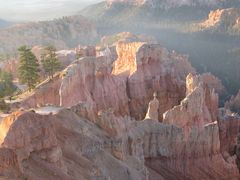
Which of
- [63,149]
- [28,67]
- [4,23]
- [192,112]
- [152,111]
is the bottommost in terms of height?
[4,23]

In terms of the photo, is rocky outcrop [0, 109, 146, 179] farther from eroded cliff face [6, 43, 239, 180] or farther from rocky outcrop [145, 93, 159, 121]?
rocky outcrop [145, 93, 159, 121]

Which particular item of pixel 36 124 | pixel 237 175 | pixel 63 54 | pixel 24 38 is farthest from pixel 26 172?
pixel 24 38

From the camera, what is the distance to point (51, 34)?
139 meters

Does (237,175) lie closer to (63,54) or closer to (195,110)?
(195,110)

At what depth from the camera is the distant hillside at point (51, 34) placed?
129 meters

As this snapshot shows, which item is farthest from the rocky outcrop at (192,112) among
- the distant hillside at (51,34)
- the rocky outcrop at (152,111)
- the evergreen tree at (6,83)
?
the distant hillside at (51,34)

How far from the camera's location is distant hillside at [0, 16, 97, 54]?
129 meters

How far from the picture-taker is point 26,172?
22172 millimetres

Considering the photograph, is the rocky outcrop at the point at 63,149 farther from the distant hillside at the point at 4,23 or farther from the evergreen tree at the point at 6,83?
the distant hillside at the point at 4,23

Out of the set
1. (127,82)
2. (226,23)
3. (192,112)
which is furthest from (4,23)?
(192,112)

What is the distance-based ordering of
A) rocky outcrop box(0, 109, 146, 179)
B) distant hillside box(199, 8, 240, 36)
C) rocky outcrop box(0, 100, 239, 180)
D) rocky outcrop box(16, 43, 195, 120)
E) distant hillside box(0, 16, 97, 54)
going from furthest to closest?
distant hillside box(199, 8, 240, 36), distant hillside box(0, 16, 97, 54), rocky outcrop box(16, 43, 195, 120), rocky outcrop box(0, 100, 239, 180), rocky outcrop box(0, 109, 146, 179)

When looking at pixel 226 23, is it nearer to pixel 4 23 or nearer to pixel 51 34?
pixel 51 34

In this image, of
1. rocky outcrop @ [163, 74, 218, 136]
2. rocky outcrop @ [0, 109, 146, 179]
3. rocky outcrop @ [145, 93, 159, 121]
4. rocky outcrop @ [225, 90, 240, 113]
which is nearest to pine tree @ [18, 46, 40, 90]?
rocky outcrop @ [145, 93, 159, 121]

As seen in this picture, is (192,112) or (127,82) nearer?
(192,112)
